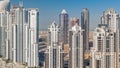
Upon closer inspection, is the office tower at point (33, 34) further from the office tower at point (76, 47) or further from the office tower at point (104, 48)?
the office tower at point (104, 48)

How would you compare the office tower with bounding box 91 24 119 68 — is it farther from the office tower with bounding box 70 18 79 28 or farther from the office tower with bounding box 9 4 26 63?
the office tower with bounding box 9 4 26 63

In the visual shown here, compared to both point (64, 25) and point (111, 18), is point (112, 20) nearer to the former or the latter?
point (111, 18)

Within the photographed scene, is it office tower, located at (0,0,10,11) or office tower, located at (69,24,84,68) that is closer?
office tower, located at (69,24,84,68)

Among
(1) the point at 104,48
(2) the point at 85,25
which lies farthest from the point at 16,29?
(1) the point at 104,48

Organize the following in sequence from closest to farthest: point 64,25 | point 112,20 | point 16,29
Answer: point 112,20
point 64,25
point 16,29

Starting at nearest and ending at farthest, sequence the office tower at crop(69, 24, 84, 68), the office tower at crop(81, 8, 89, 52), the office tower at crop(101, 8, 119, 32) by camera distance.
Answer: the office tower at crop(69, 24, 84, 68) → the office tower at crop(81, 8, 89, 52) → the office tower at crop(101, 8, 119, 32)

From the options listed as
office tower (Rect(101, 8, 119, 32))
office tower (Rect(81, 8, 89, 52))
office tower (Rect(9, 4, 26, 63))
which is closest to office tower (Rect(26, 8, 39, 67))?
office tower (Rect(9, 4, 26, 63))

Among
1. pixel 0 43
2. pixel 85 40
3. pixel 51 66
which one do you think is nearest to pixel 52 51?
pixel 51 66

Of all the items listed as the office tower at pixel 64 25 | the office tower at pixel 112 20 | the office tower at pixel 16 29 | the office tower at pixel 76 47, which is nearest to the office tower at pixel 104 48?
the office tower at pixel 112 20
